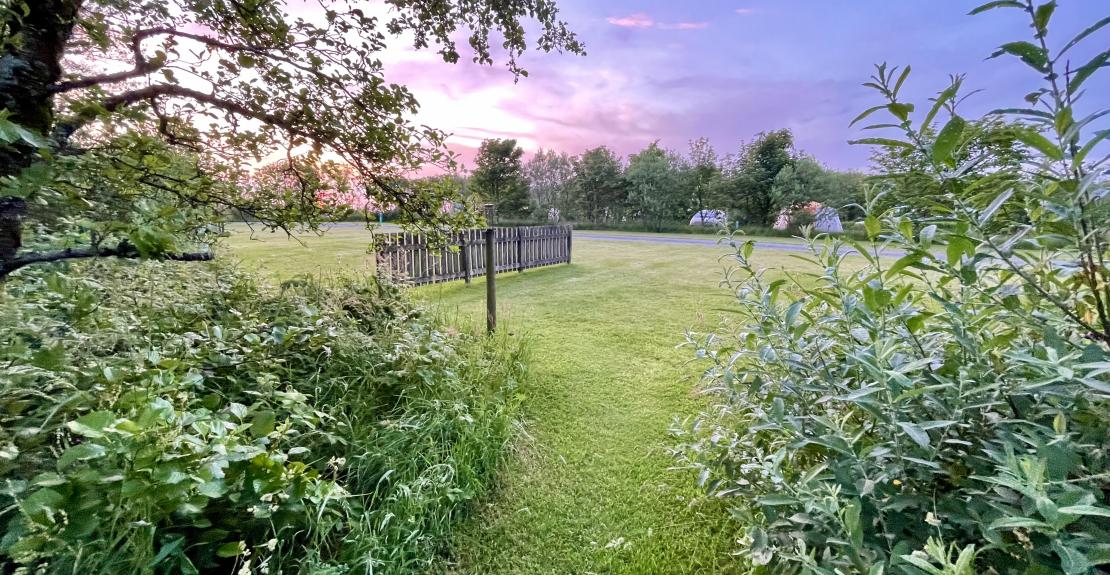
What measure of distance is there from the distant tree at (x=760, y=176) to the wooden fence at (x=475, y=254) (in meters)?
18.6

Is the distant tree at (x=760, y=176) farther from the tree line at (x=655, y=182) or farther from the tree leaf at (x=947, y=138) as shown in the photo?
the tree leaf at (x=947, y=138)

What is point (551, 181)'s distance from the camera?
3494 centimetres

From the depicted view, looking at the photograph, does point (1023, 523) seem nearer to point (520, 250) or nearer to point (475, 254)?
point (475, 254)

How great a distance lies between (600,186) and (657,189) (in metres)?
4.90

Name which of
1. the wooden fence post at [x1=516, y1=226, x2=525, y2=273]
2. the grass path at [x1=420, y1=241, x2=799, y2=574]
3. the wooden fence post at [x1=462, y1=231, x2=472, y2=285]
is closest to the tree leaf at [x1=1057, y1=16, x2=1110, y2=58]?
the grass path at [x1=420, y1=241, x2=799, y2=574]

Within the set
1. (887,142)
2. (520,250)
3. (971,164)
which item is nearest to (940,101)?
(887,142)

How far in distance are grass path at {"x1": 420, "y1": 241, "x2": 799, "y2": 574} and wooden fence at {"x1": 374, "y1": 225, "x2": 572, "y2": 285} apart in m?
2.11

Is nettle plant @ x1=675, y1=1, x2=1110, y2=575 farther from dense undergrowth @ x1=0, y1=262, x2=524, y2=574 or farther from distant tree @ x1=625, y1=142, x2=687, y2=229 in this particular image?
distant tree @ x1=625, y1=142, x2=687, y2=229

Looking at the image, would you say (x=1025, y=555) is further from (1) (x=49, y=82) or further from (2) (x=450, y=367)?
(1) (x=49, y=82)

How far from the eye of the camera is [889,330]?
1007mm

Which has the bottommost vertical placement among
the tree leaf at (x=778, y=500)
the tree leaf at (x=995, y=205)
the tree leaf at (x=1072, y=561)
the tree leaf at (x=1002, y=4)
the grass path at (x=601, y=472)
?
the grass path at (x=601, y=472)

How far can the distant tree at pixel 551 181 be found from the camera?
33.6 metres

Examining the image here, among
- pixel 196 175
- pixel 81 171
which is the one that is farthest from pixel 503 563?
pixel 196 175

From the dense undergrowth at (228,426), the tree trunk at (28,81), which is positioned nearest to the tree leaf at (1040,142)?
the dense undergrowth at (228,426)
